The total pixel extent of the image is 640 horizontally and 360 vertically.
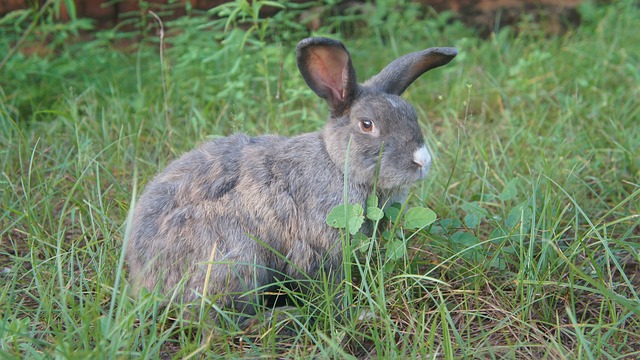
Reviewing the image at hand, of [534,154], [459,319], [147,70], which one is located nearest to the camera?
[459,319]

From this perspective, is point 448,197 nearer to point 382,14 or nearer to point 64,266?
point 64,266

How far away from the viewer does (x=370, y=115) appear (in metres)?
3.63

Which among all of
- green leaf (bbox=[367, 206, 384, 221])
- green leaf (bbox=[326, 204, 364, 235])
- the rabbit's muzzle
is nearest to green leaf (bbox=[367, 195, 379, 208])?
green leaf (bbox=[367, 206, 384, 221])

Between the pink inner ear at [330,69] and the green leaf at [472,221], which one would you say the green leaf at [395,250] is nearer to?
the green leaf at [472,221]

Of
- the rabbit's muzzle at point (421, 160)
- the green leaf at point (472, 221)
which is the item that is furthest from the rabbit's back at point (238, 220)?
the green leaf at point (472, 221)

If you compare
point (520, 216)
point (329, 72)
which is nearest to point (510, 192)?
point (520, 216)

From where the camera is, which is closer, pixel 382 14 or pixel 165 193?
pixel 165 193

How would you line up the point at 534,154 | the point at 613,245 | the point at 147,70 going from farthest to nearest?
the point at 147,70 < the point at 534,154 < the point at 613,245

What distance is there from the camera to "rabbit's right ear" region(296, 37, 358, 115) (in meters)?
3.65

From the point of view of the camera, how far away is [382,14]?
6.82 meters

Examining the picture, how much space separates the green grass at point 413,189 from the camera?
10.5 feet

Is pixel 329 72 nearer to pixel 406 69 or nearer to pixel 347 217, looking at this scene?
pixel 406 69

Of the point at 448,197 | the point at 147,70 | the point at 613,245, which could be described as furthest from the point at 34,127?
the point at 613,245

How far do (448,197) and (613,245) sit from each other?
3.19 ft
